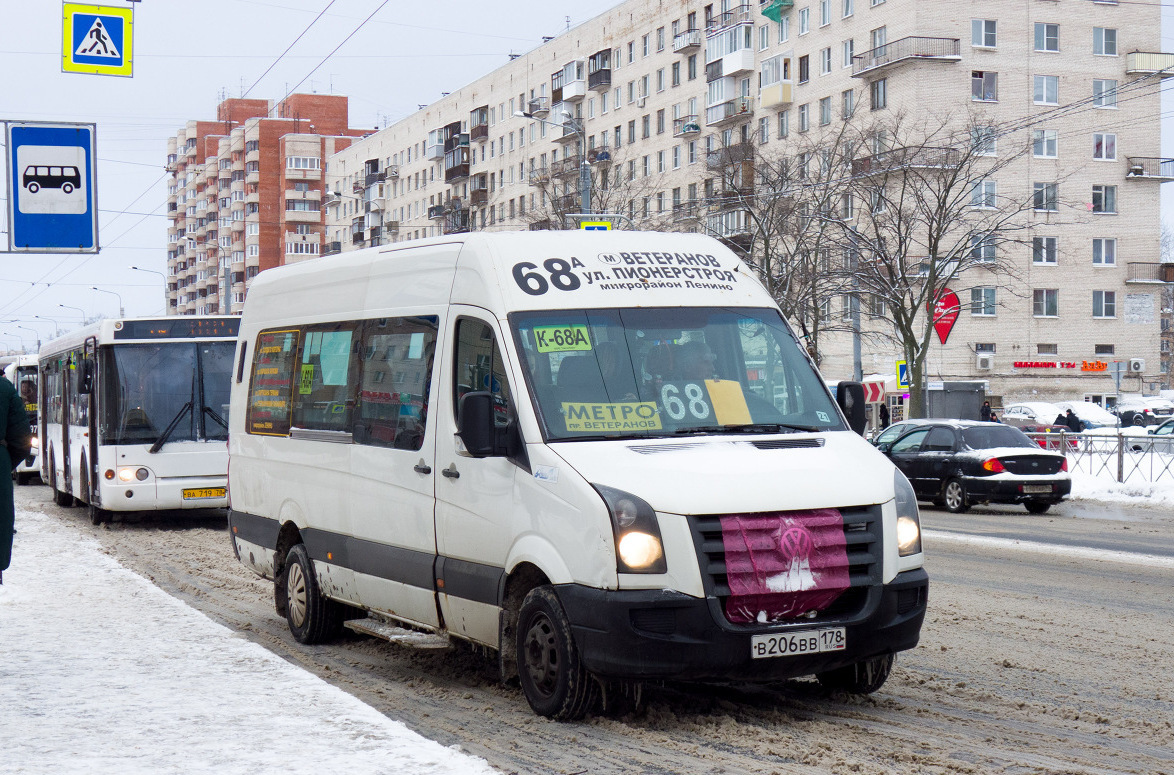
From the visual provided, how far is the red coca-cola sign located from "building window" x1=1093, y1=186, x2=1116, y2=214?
96.1 feet

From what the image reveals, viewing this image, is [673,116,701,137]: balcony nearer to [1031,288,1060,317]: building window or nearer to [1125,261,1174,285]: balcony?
[1031,288,1060,317]: building window

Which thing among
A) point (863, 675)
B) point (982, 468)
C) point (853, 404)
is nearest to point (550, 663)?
point (863, 675)

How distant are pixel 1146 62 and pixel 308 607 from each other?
6355 cm

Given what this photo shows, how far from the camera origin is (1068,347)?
64.9 metres

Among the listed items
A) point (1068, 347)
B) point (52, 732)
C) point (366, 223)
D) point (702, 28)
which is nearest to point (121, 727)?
point (52, 732)

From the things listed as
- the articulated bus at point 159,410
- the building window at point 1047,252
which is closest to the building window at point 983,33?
the building window at point 1047,252

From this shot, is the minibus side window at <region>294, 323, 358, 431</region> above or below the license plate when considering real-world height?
above

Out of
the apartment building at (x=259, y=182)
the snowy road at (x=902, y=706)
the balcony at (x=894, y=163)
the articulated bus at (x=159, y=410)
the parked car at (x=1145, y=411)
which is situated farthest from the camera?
the apartment building at (x=259, y=182)

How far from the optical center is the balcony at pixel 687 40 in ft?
244

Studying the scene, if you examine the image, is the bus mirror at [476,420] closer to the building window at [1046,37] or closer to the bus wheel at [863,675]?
the bus wheel at [863,675]

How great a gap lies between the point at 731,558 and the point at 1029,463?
18.4 m

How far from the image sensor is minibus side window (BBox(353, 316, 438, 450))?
806 cm

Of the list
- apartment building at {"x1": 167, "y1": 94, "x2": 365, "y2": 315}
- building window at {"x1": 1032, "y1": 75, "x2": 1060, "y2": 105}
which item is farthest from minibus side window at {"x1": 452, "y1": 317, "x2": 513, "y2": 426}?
apartment building at {"x1": 167, "y1": 94, "x2": 365, "y2": 315}

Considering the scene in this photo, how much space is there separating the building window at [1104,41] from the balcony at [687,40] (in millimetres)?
19715
